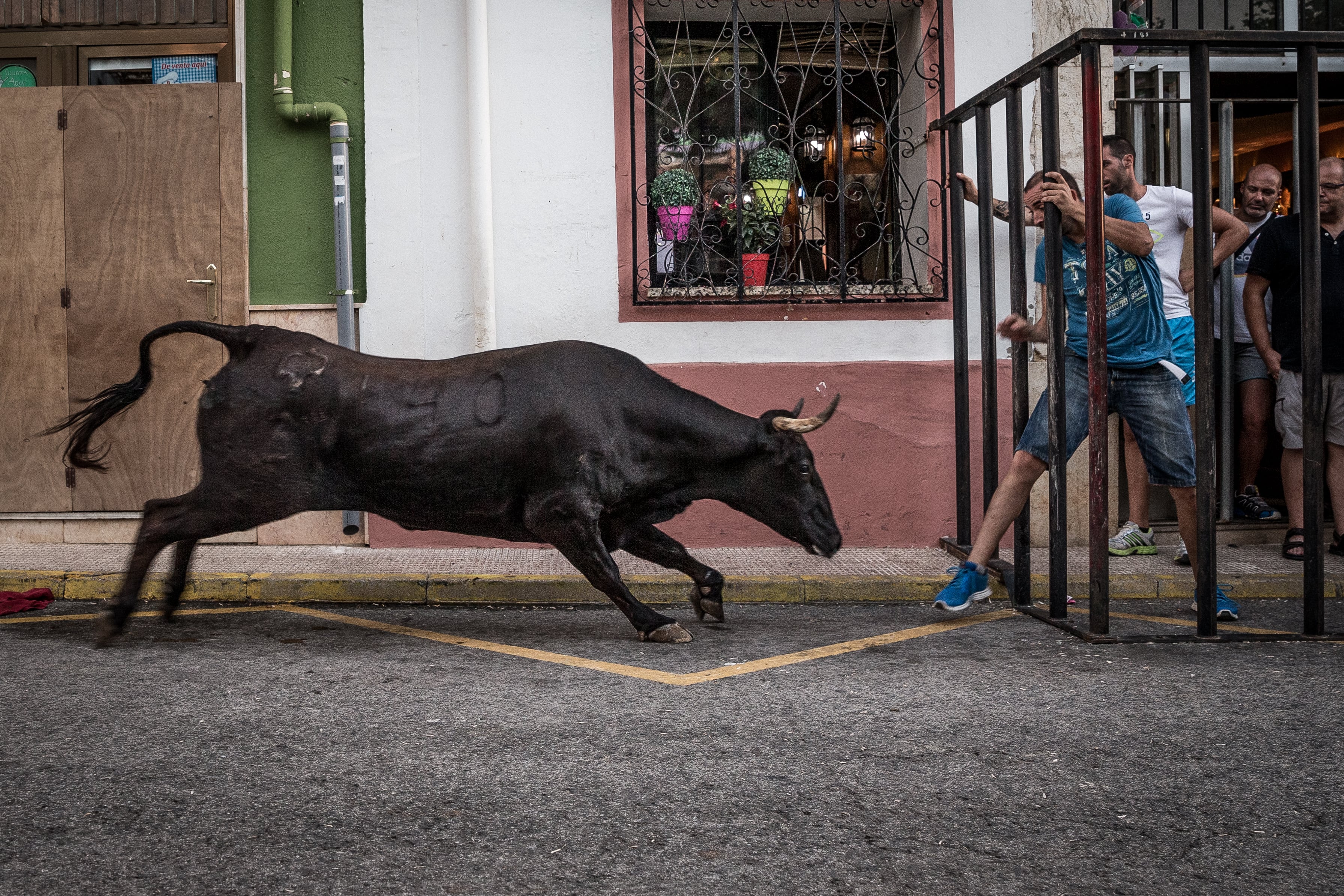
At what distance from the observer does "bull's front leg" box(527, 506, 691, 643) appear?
5.11 meters

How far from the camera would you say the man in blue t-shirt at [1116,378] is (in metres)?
5.57

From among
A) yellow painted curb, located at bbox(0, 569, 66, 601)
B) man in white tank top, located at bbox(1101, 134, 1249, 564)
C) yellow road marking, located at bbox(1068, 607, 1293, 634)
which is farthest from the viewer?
man in white tank top, located at bbox(1101, 134, 1249, 564)

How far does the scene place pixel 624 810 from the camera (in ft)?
10.5

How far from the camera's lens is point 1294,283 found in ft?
22.7

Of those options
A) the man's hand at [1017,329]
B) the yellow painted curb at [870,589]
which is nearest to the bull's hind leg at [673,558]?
the yellow painted curb at [870,589]

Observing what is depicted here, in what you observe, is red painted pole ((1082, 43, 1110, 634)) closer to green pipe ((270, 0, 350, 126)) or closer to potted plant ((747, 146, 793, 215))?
potted plant ((747, 146, 793, 215))

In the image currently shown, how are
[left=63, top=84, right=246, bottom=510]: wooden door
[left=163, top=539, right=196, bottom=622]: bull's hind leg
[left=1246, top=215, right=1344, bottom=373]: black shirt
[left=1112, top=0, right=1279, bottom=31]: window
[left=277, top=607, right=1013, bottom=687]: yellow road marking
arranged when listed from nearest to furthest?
[left=277, top=607, right=1013, bottom=687]: yellow road marking, [left=163, top=539, right=196, bottom=622]: bull's hind leg, [left=1246, top=215, right=1344, bottom=373]: black shirt, [left=63, top=84, right=246, bottom=510]: wooden door, [left=1112, top=0, right=1279, bottom=31]: window

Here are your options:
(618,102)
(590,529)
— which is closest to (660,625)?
(590,529)

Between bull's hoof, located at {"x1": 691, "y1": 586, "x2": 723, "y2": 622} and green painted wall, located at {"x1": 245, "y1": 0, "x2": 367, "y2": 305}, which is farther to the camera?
green painted wall, located at {"x1": 245, "y1": 0, "x2": 367, "y2": 305}

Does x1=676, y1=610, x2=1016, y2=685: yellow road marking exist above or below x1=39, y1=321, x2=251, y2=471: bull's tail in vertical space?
below

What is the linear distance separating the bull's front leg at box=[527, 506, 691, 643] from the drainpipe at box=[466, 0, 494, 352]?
268cm

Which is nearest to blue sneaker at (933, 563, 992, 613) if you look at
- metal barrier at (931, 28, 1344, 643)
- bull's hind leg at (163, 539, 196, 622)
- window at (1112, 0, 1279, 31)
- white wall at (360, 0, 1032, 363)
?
metal barrier at (931, 28, 1344, 643)

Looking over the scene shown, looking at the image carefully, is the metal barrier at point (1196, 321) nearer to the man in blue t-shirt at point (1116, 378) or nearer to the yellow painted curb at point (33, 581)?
the man in blue t-shirt at point (1116, 378)

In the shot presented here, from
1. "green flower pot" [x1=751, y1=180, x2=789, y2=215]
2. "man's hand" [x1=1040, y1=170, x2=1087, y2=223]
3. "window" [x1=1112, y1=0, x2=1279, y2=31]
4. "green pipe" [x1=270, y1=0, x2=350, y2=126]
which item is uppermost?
"window" [x1=1112, y1=0, x2=1279, y2=31]
